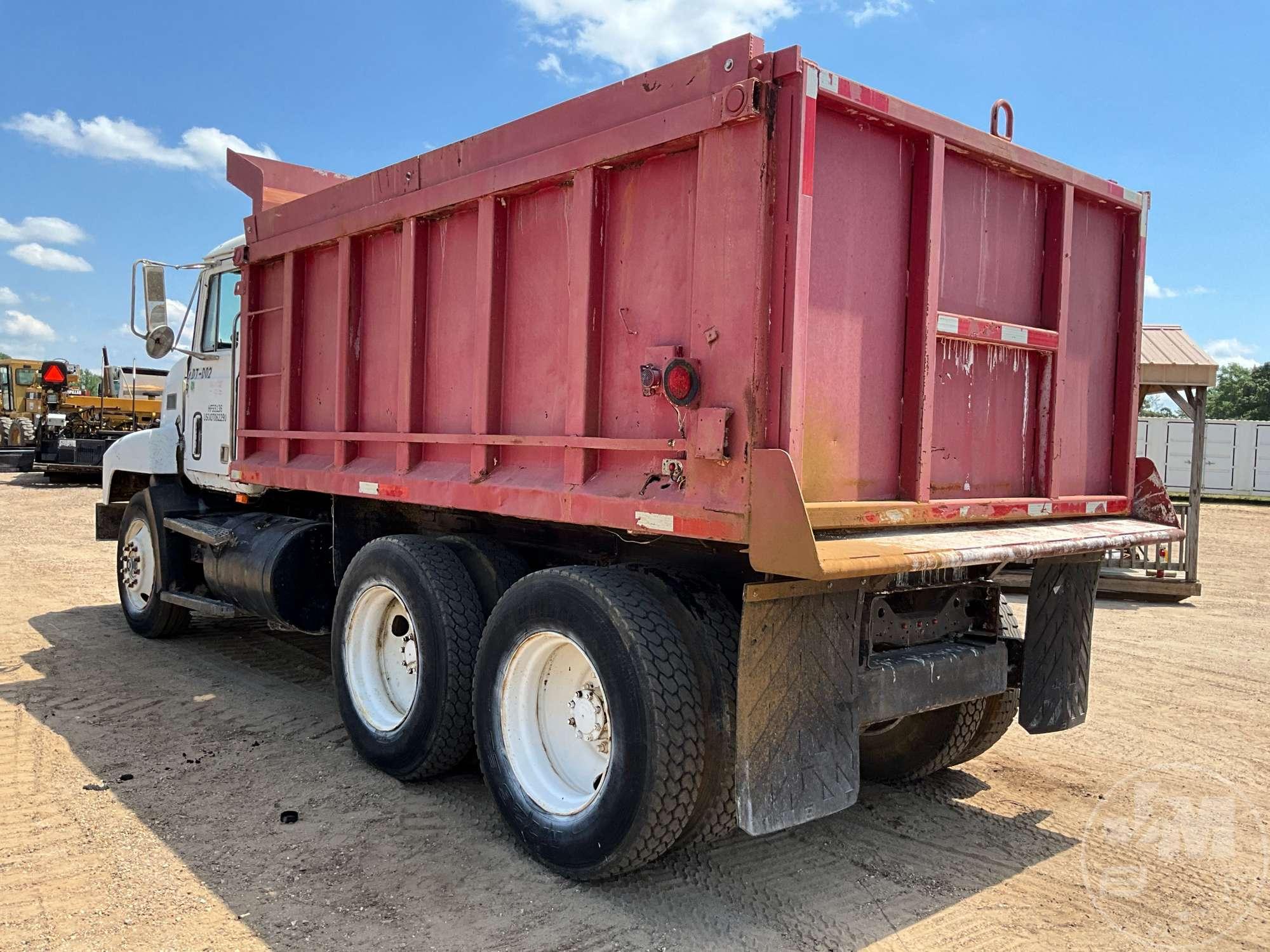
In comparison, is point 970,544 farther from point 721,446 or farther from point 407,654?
point 407,654

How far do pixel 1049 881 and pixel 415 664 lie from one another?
3.03 m

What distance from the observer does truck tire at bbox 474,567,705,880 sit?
3.32 metres

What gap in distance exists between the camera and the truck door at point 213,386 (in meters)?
6.95

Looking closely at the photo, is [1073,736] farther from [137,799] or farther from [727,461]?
[137,799]

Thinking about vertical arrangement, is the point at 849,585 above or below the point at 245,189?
below

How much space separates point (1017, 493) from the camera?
13.6 ft

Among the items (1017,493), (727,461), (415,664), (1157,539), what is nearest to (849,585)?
(727,461)

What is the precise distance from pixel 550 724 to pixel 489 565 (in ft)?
3.05

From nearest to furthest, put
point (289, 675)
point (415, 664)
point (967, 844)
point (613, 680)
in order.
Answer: point (613, 680) → point (967, 844) → point (415, 664) → point (289, 675)

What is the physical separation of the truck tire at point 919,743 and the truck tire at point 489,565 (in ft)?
6.21

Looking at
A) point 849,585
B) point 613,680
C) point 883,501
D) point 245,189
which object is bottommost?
point 613,680

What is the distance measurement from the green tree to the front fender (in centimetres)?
5336

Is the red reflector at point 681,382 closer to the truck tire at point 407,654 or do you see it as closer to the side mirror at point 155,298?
the truck tire at point 407,654

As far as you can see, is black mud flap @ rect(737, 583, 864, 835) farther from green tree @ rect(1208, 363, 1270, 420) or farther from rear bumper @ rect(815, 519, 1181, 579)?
green tree @ rect(1208, 363, 1270, 420)
